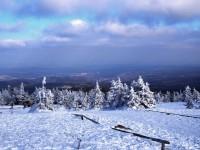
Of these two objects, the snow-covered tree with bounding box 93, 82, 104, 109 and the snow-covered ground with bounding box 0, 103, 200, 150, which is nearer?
the snow-covered ground with bounding box 0, 103, 200, 150

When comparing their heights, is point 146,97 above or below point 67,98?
below

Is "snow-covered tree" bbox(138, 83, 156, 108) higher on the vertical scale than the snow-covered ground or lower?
higher

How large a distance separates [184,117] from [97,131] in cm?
1695

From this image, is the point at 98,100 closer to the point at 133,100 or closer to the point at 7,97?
the point at 133,100

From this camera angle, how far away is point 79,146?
781 inches

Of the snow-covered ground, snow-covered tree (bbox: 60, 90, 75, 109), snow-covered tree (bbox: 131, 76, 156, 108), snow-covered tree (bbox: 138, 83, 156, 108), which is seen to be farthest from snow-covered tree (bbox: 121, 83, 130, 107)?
snow-covered tree (bbox: 60, 90, 75, 109)

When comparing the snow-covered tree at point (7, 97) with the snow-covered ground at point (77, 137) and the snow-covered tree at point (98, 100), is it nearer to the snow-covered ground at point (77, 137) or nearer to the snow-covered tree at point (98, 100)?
the snow-covered tree at point (98, 100)

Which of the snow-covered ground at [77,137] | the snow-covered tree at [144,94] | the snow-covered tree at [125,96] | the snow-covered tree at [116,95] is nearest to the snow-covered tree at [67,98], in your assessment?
the snow-covered tree at [116,95]

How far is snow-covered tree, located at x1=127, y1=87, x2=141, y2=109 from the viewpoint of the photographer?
2527 inches

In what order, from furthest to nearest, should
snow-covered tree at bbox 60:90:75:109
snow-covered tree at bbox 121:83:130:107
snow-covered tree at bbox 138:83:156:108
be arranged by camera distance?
snow-covered tree at bbox 60:90:75:109, snow-covered tree at bbox 121:83:130:107, snow-covered tree at bbox 138:83:156:108

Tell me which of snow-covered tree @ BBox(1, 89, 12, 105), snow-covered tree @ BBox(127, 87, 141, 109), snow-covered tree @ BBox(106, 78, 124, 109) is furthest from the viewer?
snow-covered tree @ BBox(1, 89, 12, 105)

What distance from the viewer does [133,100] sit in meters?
64.6

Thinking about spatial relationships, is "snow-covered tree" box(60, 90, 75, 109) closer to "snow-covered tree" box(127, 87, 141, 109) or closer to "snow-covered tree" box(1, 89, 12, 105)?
"snow-covered tree" box(1, 89, 12, 105)

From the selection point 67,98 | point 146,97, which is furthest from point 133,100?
point 67,98
